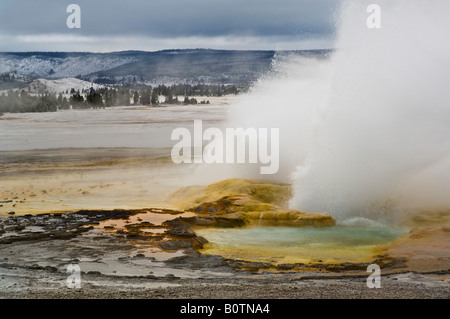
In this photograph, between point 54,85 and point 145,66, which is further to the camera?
point 145,66

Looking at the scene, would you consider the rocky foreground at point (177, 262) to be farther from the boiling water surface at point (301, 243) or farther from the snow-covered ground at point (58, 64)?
the snow-covered ground at point (58, 64)

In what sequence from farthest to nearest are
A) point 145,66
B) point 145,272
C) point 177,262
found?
point 145,66, point 177,262, point 145,272

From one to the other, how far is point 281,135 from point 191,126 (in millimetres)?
17511

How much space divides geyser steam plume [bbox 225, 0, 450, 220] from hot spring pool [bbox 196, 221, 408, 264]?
1.13m

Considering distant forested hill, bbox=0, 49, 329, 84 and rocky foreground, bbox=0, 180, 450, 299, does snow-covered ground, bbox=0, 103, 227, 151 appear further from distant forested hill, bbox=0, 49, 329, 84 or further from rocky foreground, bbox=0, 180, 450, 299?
distant forested hill, bbox=0, 49, 329, 84

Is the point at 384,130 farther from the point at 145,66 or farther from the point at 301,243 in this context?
the point at 145,66

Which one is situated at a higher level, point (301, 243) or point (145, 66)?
point (145, 66)

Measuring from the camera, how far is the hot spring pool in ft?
30.7

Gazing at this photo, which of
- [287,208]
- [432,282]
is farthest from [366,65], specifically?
[432,282]

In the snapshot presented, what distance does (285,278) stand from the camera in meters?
8.10

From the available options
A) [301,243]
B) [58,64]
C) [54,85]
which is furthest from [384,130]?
[58,64]

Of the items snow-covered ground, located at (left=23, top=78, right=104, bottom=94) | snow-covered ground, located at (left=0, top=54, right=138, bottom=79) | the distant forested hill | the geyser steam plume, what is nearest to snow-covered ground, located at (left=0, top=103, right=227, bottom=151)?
the geyser steam plume

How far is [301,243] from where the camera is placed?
1025cm

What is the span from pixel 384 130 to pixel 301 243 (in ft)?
13.3
